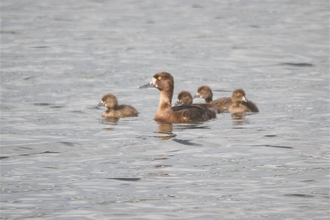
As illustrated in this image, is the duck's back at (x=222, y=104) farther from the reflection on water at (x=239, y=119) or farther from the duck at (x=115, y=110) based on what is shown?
the duck at (x=115, y=110)

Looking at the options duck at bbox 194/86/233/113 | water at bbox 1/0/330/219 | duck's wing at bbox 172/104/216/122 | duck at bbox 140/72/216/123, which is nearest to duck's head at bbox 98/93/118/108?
water at bbox 1/0/330/219

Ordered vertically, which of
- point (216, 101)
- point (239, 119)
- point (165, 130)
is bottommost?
point (165, 130)

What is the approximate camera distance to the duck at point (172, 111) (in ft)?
47.6

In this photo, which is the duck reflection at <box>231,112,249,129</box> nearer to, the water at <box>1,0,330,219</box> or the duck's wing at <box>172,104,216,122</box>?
the water at <box>1,0,330,219</box>

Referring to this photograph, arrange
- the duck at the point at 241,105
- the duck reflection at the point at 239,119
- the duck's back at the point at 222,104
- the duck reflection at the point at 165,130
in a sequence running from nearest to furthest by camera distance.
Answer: the duck reflection at the point at 165,130 → the duck reflection at the point at 239,119 → the duck at the point at 241,105 → the duck's back at the point at 222,104

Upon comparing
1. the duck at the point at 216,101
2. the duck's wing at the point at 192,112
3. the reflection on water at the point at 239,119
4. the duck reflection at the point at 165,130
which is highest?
the duck at the point at 216,101

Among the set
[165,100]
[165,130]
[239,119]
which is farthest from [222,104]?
[165,130]

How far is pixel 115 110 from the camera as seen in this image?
15078 millimetres

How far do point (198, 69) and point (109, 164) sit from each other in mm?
9613

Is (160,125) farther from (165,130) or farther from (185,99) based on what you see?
(185,99)

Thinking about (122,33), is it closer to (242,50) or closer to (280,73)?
(242,50)

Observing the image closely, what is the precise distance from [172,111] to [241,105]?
1.21 meters

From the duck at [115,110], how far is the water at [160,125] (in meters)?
0.24

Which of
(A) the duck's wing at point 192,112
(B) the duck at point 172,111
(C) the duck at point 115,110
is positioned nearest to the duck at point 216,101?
(B) the duck at point 172,111
